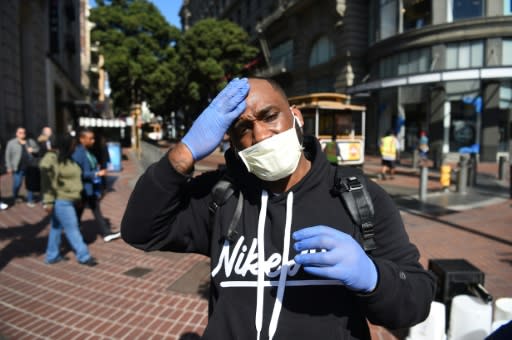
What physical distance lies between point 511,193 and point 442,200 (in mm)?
2265

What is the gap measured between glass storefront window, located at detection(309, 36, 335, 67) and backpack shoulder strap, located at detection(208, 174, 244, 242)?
27998mm

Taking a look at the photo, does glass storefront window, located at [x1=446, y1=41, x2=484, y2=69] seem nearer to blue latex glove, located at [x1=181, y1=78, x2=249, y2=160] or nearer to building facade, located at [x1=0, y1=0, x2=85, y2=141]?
building facade, located at [x1=0, y1=0, x2=85, y2=141]

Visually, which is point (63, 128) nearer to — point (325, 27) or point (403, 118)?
point (325, 27)

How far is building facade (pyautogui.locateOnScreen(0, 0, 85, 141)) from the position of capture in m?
15.9

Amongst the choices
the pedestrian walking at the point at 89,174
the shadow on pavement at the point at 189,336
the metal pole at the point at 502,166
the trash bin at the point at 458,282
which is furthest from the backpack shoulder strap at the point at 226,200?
the metal pole at the point at 502,166

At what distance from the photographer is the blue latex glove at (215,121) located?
1.45 m

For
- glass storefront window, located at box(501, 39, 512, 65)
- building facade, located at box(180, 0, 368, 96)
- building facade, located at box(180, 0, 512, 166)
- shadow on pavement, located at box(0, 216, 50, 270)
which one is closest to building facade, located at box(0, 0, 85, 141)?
shadow on pavement, located at box(0, 216, 50, 270)

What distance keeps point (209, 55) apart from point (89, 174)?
26.7 m

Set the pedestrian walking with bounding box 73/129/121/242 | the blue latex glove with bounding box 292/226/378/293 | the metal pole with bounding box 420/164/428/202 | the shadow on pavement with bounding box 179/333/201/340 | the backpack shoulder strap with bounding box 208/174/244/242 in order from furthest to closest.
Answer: the metal pole with bounding box 420/164/428/202
the pedestrian walking with bounding box 73/129/121/242
the shadow on pavement with bounding box 179/333/201/340
the backpack shoulder strap with bounding box 208/174/244/242
the blue latex glove with bounding box 292/226/378/293

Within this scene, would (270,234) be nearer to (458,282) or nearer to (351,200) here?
(351,200)

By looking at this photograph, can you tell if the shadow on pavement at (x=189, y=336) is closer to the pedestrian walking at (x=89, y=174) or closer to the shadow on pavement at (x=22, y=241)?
the pedestrian walking at (x=89, y=174)

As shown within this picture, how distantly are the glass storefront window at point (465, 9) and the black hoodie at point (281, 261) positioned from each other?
76.5 feet

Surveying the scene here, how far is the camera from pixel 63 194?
4.97m

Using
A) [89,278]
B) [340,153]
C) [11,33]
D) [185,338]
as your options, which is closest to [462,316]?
[185,338]
